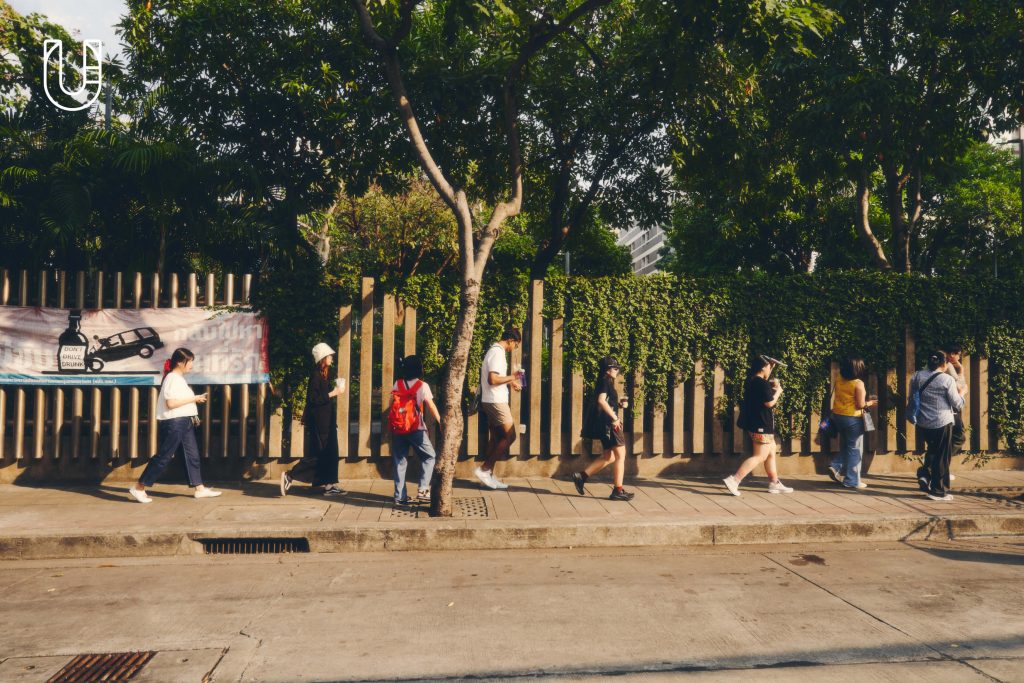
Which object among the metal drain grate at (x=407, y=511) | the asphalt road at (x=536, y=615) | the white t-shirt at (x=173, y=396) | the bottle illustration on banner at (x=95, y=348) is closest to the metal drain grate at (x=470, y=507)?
the metal drain grate at (x=407, y=511)

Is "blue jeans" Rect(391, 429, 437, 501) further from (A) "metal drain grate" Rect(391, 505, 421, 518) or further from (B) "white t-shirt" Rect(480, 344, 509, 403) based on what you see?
(B) "white t-shirt" Rect(480, 344, 509, 403)

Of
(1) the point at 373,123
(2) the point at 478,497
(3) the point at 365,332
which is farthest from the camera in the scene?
(1) the point at 373,123

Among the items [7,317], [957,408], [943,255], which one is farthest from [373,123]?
[943,255]

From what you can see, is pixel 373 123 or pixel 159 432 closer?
pixel 159 432

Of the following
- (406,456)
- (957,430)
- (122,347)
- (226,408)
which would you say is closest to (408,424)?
(406,456)

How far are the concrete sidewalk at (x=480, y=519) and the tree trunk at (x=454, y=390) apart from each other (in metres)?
0.38

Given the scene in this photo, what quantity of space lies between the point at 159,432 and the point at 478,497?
3.80 metres

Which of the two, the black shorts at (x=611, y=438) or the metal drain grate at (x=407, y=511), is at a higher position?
the black shorts at (x=611, y=438)

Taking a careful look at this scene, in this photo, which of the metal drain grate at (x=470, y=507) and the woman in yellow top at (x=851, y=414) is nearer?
the metal drain grate at (x=470, y=507)

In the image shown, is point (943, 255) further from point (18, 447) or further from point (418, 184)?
point (18, 447)

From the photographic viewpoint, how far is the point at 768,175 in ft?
41.0

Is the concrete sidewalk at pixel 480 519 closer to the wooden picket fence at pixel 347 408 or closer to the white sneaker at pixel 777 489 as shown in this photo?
the white sneaker at pixel 777 489

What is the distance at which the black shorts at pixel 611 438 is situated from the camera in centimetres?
840

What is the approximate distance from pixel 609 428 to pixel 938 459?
3.68m
